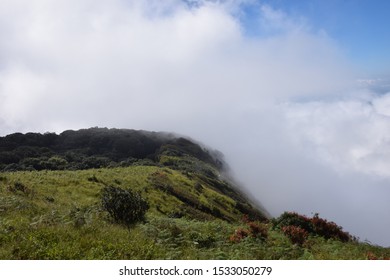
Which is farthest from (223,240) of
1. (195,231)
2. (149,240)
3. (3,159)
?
(3,159)

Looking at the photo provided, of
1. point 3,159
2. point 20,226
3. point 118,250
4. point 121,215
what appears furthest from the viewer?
point 3,159

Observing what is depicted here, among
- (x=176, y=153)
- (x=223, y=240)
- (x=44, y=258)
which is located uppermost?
(x=176, y=153)

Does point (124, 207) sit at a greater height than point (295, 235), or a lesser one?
lesser

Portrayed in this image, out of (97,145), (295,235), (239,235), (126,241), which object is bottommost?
(126,241)

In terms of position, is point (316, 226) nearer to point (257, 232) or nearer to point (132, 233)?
point (257, 232)

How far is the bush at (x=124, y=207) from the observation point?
14.3 metres

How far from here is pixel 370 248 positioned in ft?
44.1

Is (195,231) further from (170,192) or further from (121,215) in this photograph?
(170,192)

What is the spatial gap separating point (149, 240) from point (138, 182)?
1194 inches

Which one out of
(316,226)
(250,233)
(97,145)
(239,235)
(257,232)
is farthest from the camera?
(97,145)

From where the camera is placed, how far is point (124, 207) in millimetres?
14547

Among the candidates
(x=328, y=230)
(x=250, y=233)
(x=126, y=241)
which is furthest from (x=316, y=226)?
(x=126, y=241)

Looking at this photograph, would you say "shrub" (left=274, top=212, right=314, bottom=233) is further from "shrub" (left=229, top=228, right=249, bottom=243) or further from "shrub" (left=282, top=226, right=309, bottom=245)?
"shrub" (left=229, top=228, right=249, bottom=243)

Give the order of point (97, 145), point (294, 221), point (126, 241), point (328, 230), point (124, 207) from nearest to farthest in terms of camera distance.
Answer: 1. point (126, 241)
2. point (124, 207)
3. point (328, 230)
4. point (294, 221)
5. point (97, 145)
